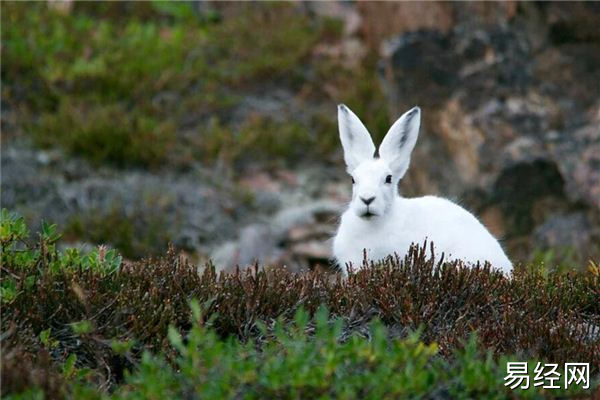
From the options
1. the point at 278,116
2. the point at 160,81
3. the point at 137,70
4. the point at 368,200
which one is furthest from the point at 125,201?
the point at 368,200

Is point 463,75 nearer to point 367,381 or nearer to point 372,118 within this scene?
point 372,118

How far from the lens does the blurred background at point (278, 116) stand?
960 cm

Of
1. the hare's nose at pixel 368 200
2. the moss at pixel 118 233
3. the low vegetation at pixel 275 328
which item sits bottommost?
the moss at pixel 118 233

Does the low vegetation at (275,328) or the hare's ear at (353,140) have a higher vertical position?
the hare's ear at (353,140)

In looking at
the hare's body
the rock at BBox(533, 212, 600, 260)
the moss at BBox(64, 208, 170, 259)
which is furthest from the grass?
the hare's body

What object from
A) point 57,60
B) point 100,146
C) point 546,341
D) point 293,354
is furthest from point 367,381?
point 57,60

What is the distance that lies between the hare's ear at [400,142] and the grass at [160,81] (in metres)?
5.59

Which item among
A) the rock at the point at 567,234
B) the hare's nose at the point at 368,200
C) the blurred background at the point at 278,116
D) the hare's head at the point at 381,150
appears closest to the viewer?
the hare's nose at the point at 368,200

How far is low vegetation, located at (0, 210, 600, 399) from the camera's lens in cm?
388

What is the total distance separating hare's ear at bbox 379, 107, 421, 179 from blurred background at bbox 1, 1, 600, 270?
270 cm

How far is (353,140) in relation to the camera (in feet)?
19.5

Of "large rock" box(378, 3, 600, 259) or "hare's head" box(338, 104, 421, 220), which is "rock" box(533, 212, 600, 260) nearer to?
"large rock" box(378, 3, 600, 259)

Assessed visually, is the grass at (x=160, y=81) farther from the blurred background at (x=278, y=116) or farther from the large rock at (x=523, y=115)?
the large rock at (x=523, y=115)
